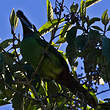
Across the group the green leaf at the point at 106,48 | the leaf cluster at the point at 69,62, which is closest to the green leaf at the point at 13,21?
the leaf cluster at the point at 69,62

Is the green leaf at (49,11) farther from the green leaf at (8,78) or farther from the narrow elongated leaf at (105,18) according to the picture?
the green leaf at (8,78)

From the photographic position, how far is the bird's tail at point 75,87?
2806mm

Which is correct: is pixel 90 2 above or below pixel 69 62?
above

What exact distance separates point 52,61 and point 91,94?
731 millimetres

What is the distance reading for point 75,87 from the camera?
10.1 ft

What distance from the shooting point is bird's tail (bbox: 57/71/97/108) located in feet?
9.20

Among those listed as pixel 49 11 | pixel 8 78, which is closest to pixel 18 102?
pixel 8 78

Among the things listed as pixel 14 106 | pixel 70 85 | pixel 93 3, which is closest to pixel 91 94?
pixel 70 85

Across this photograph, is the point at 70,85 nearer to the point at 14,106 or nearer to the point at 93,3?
the point at 14,106

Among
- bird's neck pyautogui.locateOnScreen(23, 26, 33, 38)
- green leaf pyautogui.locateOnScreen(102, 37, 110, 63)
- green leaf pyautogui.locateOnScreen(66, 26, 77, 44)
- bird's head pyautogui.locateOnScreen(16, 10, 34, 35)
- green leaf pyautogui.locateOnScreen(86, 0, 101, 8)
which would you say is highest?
bird's head pyautogui.locateOnScreen(16, 10, 34, 35)

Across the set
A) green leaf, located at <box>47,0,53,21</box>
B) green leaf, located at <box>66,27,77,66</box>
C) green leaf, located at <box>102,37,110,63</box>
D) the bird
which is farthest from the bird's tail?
green leaf, located at <box>47,0,53,21</box>

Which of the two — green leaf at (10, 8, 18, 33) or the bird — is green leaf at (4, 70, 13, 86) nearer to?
the bird

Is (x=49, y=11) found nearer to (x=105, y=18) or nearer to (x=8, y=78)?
(x=105, y=18)

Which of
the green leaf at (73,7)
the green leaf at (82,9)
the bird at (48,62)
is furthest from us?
the bird at (48,62)
